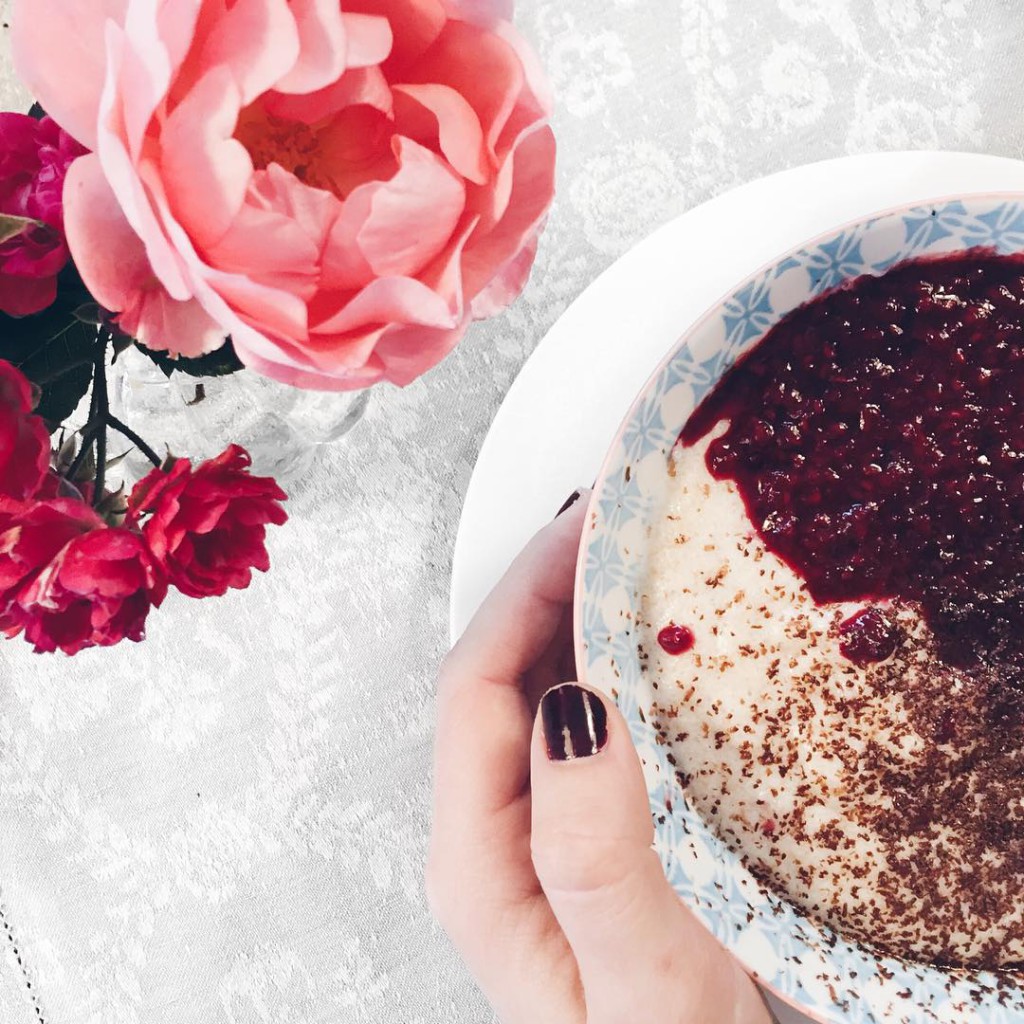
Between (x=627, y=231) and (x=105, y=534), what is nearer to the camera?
(x=105, y=534)

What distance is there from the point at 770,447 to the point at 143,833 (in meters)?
0.59

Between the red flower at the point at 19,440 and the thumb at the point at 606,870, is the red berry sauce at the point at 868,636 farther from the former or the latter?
the red flower at the point at 19,440

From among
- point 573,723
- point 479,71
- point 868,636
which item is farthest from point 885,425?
point 479,71

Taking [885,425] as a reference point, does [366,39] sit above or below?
above

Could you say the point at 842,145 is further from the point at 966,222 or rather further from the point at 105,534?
the point at 105,534

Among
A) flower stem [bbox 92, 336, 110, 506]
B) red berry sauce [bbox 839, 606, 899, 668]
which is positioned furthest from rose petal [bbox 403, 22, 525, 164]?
red berry sauce [bbox 839, 606, 899, 668]

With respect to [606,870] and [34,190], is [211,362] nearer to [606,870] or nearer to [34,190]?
[34,190]

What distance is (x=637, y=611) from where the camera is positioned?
0.69m

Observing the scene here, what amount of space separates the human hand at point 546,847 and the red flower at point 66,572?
259 mm

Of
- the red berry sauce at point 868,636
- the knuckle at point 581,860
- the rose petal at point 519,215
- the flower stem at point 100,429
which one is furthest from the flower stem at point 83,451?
the red berry sauce at point 868,636

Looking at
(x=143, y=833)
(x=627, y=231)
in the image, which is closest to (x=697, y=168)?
(x=627, y=231)

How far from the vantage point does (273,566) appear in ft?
2.60

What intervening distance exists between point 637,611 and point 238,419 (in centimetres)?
34

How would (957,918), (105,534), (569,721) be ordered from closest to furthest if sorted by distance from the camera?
(105,534) < (569,721) < (957,918)
